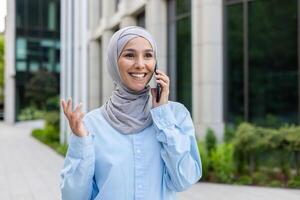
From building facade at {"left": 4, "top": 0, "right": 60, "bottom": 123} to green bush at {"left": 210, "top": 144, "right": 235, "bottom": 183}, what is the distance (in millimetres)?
34108

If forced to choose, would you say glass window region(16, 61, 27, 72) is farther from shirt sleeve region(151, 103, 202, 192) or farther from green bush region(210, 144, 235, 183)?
shirt sleeve region(151, 103, 202, 192)

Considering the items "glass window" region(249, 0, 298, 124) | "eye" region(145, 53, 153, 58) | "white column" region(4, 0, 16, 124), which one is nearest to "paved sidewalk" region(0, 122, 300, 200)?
"glass window" region(249, 0, 298, 124)

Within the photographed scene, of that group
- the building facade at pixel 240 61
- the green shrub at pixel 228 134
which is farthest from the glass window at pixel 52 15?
the green shrub at pixel 228 134

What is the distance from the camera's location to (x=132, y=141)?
72.4 inches

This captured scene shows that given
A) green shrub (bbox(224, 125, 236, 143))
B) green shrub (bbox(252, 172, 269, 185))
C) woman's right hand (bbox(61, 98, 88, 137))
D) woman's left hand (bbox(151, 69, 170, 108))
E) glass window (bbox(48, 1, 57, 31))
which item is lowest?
green shrub (bbox(252, 172, 269, 185))

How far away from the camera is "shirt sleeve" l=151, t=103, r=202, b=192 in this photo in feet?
5.77

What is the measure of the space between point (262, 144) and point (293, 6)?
4273 millimetres

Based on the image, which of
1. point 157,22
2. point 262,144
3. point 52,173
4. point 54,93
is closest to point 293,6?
point 262,144

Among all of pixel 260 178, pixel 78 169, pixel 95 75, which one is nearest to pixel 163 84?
pixel 78 169

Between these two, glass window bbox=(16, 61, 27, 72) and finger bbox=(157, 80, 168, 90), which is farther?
glass window bbox=(16, 61, 27, 72)

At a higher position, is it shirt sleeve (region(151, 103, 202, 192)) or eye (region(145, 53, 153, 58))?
eye (region(145, 53, 153, 58))

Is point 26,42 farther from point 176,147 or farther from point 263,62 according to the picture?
point 176,147

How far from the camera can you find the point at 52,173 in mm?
11680

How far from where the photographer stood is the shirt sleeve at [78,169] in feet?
5.71
